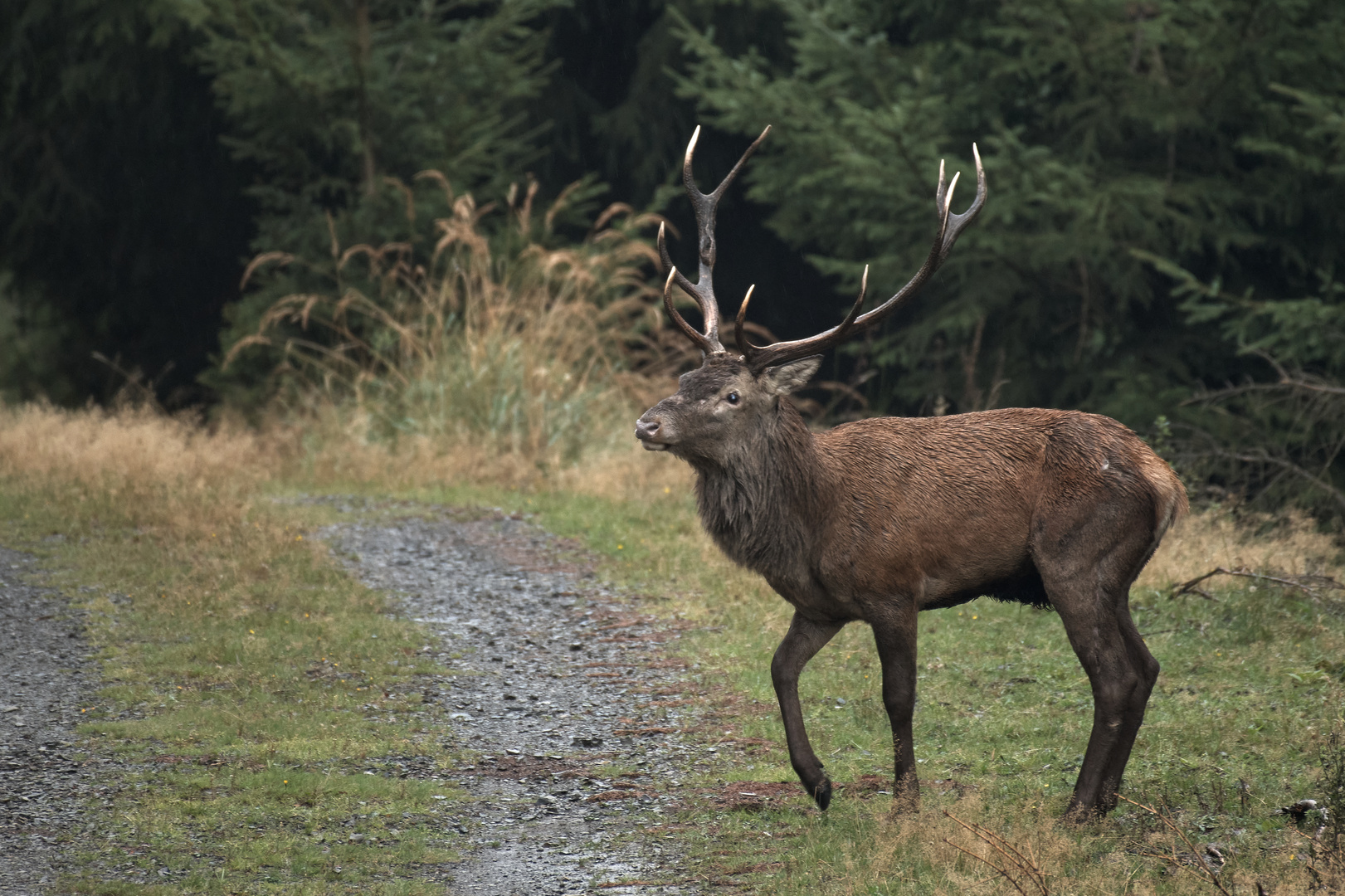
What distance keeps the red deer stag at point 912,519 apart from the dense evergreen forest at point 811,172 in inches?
183

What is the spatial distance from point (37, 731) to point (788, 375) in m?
3.84

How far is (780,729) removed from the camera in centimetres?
677

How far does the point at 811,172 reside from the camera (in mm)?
15906

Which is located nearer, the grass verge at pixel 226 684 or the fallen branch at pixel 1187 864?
the fallen branch at pixel 1187 864

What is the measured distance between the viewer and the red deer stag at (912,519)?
18.4ft

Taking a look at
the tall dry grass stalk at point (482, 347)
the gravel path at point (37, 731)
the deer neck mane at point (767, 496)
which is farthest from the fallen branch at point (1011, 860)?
the tall dry grass stalk at point (482, 347)

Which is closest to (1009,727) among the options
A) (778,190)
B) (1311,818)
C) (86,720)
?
(1311,818)

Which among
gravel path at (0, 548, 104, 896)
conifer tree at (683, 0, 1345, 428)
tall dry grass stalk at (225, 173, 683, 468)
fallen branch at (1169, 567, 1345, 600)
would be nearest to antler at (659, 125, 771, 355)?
gravel path at (0, 548, 104, 896)

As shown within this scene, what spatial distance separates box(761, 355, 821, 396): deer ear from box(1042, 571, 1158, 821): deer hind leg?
4.34 feet

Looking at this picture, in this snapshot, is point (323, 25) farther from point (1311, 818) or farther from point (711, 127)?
point (1311, 818)

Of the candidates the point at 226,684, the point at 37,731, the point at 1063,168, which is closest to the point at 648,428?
the point at 226,684

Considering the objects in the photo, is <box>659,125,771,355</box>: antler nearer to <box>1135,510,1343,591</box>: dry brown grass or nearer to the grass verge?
the grass verge

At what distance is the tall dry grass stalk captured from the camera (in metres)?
13.1

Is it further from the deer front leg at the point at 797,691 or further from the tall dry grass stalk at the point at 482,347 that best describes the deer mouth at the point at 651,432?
the tall dry grass stalk at the point at 482,347
